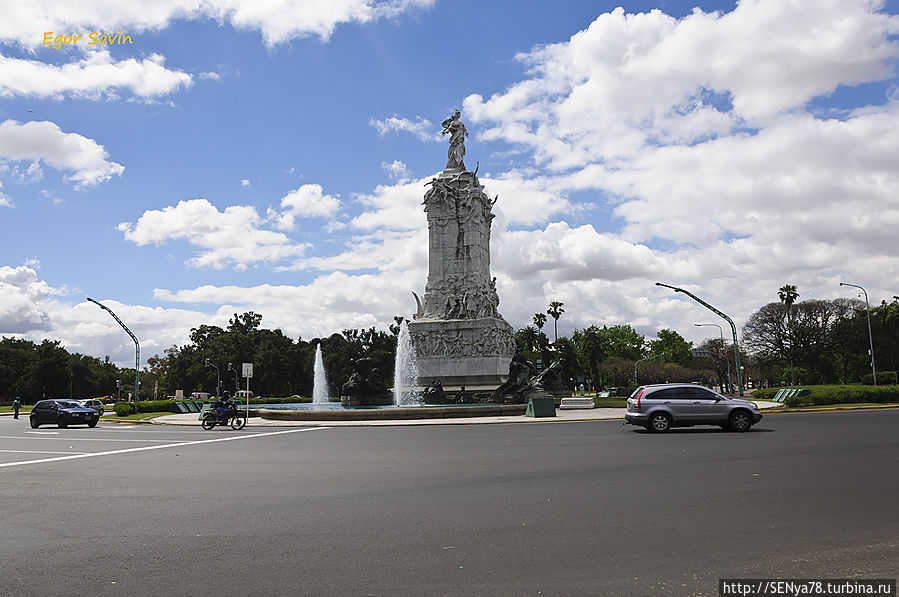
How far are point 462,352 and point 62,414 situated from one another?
80.9ft

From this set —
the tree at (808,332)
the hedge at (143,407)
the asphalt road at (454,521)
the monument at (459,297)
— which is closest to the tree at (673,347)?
the tree at (808,332)

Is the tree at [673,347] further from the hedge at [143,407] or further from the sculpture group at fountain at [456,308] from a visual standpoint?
the hedge at [143,407]

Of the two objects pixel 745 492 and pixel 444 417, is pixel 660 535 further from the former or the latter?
pixel 444 417

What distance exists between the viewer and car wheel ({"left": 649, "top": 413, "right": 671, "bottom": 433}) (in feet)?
66.7

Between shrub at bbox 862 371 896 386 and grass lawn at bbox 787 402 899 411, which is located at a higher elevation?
shrub at bbox 862 371 896 386

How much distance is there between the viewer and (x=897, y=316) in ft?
221

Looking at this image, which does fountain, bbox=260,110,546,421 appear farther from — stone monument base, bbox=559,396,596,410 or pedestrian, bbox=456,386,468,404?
stone monument base, bbox=559,396,596,410

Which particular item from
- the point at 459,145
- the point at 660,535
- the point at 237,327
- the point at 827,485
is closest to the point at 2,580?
the point at 660,535

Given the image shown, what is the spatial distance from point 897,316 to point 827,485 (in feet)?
229

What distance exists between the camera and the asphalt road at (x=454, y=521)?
567 centimetres

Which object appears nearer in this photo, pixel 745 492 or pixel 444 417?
pixel 745 492

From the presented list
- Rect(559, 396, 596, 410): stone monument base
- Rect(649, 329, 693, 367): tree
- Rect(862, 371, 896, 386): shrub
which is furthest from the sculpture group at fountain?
Rect(649, 329, 693, 367): tree

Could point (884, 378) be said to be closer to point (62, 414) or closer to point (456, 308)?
point (456, 308)

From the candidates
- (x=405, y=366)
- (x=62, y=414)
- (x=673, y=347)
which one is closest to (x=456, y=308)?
(x=405, y=366)
